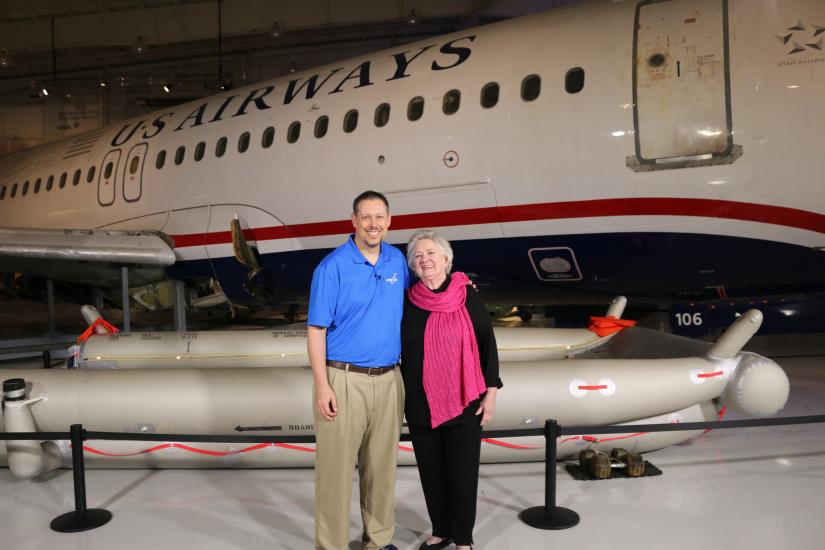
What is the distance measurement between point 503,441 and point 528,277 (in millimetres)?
2510

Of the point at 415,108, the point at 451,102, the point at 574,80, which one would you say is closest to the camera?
the point at 574,80

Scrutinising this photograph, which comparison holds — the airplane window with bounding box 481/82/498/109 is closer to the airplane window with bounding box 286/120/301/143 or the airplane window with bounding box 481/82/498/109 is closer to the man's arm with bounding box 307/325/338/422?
the airplane window with bounding box 286/120/301/143

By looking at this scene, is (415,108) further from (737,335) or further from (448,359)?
(448,359)

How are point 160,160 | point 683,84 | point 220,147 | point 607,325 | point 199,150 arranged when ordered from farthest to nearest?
point 160,160 → point 199,150 → point 220,147 → point 607,325 → point 683,84

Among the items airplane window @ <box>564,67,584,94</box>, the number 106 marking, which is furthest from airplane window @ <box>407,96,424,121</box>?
the number 106 marking

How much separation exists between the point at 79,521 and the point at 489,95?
443 centimetres

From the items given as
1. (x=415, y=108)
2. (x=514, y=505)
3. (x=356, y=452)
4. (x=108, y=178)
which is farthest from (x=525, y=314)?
(x=356, y=452)

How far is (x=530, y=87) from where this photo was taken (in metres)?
5.68

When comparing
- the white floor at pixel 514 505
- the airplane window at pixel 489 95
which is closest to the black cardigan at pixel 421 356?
the white floor at pixel 514 505

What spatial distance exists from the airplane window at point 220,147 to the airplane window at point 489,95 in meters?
3.52

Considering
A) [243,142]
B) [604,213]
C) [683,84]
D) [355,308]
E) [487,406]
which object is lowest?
[487,406]

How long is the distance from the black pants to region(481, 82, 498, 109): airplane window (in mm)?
3780

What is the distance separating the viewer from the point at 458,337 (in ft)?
8.58

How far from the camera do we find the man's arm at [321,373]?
99.0 inches
